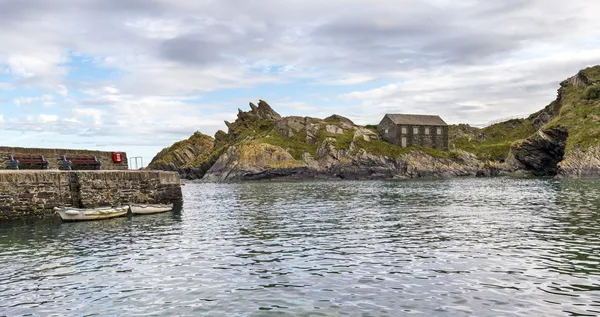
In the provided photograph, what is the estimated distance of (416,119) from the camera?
517 feet

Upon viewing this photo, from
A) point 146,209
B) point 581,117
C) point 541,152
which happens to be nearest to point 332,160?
point 541,152

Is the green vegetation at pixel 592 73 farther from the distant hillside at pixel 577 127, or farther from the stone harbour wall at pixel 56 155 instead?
the stone harbour wall at pixel 56 155

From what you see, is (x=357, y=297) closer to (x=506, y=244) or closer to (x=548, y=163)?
(x=506, y=244)

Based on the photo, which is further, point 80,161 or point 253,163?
point 253,163

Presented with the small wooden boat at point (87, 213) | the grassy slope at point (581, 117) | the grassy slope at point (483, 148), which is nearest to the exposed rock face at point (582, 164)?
the grassy slope at point (581, 117)

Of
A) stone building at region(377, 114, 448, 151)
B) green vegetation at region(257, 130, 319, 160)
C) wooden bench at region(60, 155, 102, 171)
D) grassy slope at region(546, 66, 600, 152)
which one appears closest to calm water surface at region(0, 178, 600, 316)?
wooden bench at region(60, 155, 102, 171)

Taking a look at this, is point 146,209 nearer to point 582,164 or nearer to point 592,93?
point 582,164

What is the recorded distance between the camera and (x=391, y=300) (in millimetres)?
12844

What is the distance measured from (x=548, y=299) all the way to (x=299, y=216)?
24409mm

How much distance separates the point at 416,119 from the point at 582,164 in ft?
212

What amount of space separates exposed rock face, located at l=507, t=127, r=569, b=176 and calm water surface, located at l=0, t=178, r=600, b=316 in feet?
343

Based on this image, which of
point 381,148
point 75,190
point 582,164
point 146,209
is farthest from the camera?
point 381,148

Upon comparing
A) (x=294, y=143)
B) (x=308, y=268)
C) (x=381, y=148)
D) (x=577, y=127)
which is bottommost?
(x=308, y=268)

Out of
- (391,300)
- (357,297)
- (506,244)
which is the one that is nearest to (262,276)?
(357,297)
